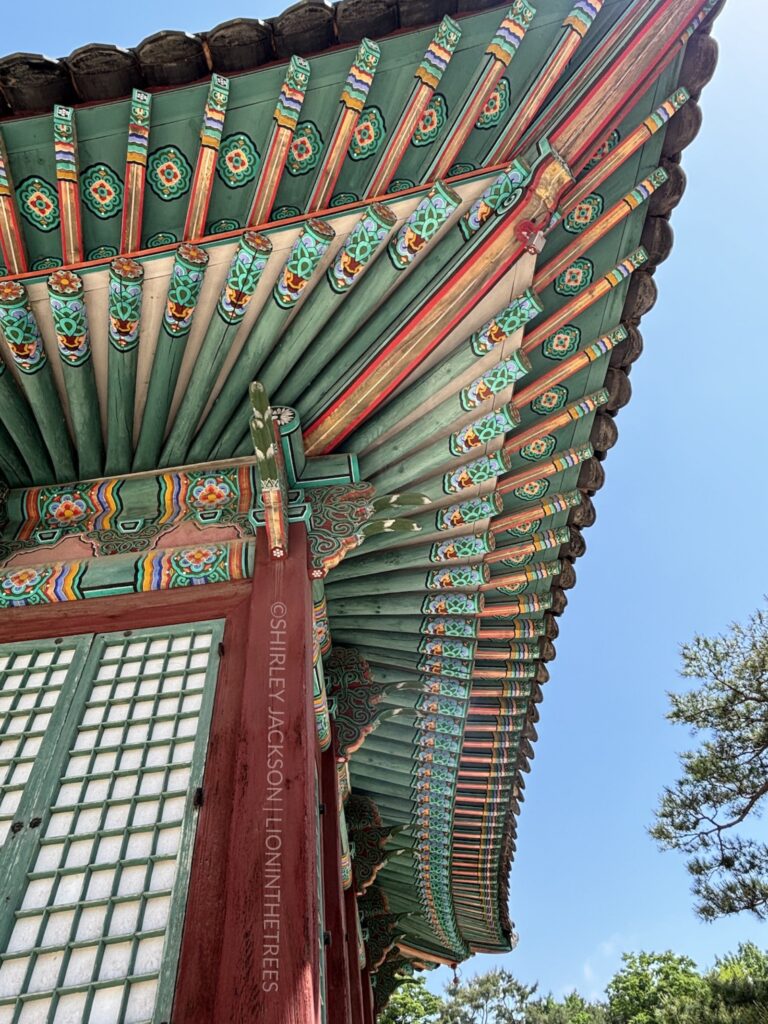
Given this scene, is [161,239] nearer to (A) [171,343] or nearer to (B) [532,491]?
(A) [171,343]

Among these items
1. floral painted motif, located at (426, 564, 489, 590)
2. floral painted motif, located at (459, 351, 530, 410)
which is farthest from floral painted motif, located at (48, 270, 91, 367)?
floral painted motif, located at (426, 564, 489, 590)

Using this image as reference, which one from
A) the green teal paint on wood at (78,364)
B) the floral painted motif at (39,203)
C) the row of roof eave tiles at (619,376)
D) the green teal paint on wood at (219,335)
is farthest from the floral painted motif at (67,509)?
the row of roof eave tiles at (619,376)

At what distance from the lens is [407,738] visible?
674cm

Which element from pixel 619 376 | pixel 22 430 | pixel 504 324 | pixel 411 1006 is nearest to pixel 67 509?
pixel 22 430

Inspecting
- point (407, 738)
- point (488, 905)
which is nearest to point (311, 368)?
point (407, 738)

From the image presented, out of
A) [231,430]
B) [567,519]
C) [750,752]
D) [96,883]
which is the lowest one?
[96,883]

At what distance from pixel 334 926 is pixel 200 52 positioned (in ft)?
15.6

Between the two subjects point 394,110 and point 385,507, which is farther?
point 385,507

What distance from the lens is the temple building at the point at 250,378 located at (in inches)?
109

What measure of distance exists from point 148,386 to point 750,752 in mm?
6428

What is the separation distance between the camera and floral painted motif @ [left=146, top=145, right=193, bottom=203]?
12.2 feet

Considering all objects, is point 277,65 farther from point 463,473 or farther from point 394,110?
point 463,473

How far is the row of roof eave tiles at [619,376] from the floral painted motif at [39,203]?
339 centimetres

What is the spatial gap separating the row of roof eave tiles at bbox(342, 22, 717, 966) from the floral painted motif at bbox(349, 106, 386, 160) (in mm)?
1676
